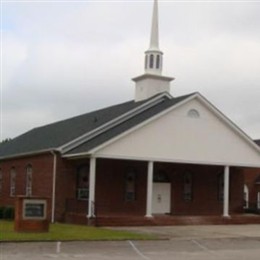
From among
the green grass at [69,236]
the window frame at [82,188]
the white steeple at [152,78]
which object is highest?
the white steeple at [152,78]

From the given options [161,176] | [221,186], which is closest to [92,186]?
[161,176]

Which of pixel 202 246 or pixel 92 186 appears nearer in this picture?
pixel 202 246

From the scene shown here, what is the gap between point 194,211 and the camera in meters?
37.4

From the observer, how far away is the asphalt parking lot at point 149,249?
1769 centimetres

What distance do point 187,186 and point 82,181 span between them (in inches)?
253

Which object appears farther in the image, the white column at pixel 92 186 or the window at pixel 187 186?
the window at pixel 187 186

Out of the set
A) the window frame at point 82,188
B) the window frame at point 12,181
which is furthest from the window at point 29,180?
the window frame at point 82,188

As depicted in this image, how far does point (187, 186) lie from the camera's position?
37531 millimetres

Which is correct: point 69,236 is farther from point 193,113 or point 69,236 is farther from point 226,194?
point 226,194

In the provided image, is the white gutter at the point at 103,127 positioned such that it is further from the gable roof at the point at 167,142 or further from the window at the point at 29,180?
the window at the point at 29,180

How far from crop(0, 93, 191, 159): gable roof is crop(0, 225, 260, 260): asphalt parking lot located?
1093 cm

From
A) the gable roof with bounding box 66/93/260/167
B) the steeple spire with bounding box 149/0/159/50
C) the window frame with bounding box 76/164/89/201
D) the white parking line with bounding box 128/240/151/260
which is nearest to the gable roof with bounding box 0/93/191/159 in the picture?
the gable roof with bounding box 66/93/260/167

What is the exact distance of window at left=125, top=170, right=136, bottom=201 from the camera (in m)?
35.3

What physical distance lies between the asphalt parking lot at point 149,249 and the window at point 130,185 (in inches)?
422
